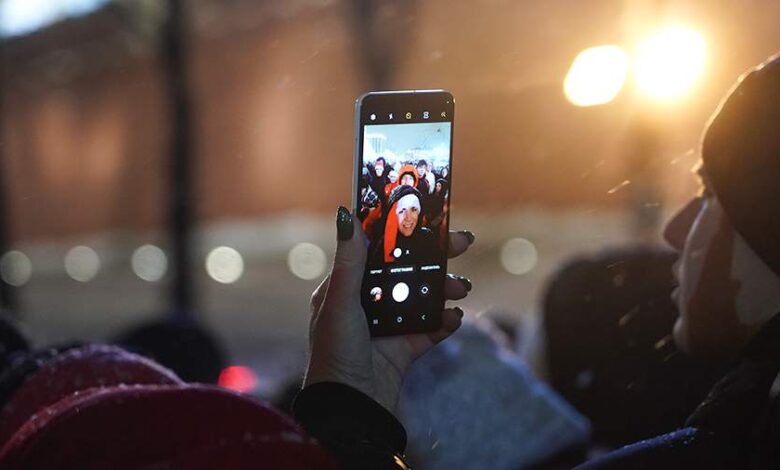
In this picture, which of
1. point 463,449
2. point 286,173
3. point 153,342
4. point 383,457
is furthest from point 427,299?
point 286,173

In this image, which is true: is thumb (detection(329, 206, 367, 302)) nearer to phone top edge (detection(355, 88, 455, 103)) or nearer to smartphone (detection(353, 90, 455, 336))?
smartphone (detection(353, 90, 455, 336))

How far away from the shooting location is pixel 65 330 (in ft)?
61.1

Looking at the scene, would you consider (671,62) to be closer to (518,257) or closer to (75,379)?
(75,379)

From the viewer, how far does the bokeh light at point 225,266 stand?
2509 centimetres

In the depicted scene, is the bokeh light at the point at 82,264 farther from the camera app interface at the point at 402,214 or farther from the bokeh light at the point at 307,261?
the camera app interface at the point at 402,214

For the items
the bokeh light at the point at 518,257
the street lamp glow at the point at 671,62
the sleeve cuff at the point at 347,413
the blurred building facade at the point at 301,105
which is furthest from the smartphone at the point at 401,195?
the bokeh light at the point at 518,257

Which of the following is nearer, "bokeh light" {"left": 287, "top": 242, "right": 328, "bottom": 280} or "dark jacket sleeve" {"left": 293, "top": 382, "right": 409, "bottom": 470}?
"dark jacket sleeve" {"left": 293, "top": 382, "right": 409, "bottom": 470}

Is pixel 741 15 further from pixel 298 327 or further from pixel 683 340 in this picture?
pixel 298 327

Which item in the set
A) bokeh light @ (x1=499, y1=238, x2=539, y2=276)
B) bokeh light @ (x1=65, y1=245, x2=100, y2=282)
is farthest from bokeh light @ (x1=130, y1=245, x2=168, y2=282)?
bokeh light @ (x1=499, y1=238, x2=539, y2=276)

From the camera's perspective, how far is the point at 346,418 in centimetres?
145

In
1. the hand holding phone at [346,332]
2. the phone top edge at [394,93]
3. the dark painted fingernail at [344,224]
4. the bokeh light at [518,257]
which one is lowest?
the bokeh light at [518,257]

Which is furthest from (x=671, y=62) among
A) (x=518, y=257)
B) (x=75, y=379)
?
(x=518, y=257)

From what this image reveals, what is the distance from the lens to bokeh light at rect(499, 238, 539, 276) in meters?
20.6

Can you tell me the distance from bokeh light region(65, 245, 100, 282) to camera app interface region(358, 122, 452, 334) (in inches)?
1077
